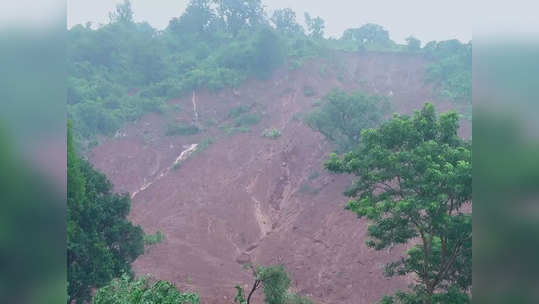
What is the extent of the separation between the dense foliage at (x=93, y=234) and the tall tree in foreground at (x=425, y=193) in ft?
19.2

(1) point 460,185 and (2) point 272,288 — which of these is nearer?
(1) point 460,185

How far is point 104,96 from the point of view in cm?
3044

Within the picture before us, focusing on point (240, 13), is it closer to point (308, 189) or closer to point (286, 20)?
point (286, 20)

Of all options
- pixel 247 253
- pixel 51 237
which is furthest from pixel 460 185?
pixel 247 253

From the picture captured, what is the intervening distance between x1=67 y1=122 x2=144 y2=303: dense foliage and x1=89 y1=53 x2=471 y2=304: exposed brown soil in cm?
316

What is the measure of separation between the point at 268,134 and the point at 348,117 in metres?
7.46

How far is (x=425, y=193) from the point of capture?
795 centimetres

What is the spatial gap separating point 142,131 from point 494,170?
91.2 feet

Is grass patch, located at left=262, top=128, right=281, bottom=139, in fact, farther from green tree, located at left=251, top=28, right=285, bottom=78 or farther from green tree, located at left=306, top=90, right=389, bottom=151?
green tree, located at left=251, top=28, right=285, bottom=78

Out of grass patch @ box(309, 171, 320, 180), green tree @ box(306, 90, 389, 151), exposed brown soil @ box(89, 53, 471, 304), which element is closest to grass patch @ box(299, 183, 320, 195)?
exposed brown soil @ box(89, 53, 471, 304)

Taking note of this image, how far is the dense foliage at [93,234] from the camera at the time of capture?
9398 mm

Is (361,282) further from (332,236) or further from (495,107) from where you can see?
(495,107)

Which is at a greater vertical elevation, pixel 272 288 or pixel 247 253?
pixel 272 288

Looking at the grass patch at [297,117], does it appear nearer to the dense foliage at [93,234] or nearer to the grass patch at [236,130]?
the grass patch at [236,130]
